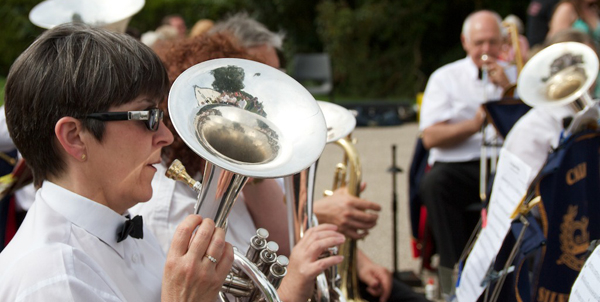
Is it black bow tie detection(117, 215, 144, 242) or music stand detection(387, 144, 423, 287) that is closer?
black bow tie detection(117, 215, 144, 242)

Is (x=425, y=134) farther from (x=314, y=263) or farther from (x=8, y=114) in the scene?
(x=8, y=114)

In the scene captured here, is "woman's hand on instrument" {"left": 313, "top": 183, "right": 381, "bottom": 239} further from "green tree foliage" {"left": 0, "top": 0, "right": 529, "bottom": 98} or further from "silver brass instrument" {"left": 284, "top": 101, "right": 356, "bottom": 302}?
"green tree foliage" {"left": 0, "top": 0, "right": 529, "bottom": 98}

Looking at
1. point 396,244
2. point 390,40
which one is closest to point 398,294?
point 396,244

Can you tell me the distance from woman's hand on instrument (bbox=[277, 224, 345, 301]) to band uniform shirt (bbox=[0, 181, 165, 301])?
14.8 inches

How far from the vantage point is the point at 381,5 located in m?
13.5

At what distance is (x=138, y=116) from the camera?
4.16 feet

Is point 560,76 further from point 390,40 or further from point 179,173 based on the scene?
point 390,40

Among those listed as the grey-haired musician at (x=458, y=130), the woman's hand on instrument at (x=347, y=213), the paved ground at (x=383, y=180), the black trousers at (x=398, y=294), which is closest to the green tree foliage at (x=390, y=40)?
the paved ground at (x=383, y=180)

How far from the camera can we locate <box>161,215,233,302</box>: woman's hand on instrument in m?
1.16

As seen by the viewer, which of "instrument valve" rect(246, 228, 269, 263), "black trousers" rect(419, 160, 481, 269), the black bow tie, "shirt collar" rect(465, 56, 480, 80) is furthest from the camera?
"shirt collar" rect(465, 56, 480, 80)

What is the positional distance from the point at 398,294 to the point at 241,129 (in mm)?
1296

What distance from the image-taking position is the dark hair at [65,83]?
4.01 ft

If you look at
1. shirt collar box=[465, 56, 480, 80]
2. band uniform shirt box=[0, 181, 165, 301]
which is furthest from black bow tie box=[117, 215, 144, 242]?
shirt collar box=[465, 56, 480, 80]

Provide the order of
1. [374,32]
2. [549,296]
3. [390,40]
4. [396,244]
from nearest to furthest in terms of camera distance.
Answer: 1. [549,296]
2. [396,244]
3. [374,32]
4. [390,40]
